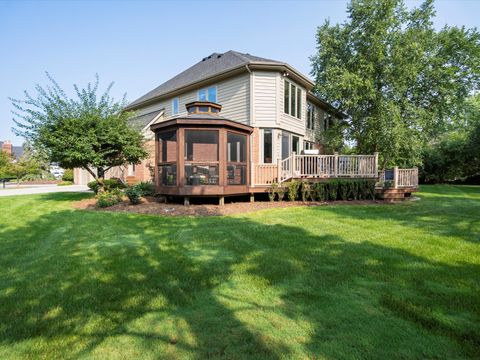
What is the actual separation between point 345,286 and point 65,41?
50.4 feet

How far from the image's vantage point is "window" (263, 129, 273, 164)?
12656 millimetres

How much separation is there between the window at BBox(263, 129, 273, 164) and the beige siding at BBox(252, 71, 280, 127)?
1.30 ft

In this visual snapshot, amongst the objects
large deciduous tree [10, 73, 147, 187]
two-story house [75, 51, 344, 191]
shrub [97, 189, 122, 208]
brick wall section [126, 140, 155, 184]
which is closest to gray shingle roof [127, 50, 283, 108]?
two-story house [75, 51, 344, 191]

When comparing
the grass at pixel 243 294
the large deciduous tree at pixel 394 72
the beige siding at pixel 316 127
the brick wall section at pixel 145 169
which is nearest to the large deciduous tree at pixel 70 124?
the brick wall section at pixel 145 169

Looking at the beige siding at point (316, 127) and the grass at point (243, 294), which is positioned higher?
the beige siding at point (316, 127)

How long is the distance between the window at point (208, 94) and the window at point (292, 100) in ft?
12.4

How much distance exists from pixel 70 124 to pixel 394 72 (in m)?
16.7

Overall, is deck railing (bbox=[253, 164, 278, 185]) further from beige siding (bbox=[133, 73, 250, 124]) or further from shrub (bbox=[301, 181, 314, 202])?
beige siding (bbox=[133, 73, 250, 124])

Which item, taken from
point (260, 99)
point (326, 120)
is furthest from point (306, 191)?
point (326, 120)

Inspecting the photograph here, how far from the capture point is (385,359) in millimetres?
1860

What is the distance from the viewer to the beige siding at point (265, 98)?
488 inches

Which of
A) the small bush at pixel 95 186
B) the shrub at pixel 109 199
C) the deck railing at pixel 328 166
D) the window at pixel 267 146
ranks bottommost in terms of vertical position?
the shrub at pixel 109 199

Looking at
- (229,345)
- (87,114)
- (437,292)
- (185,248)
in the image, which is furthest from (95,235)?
(87,114)

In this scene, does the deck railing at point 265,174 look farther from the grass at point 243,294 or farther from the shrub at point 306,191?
the grass at point 243,294
